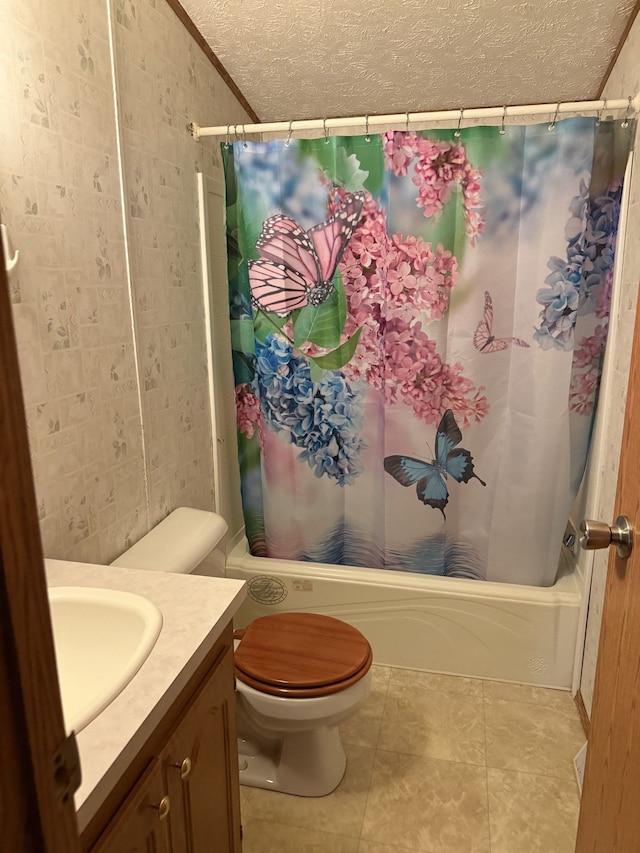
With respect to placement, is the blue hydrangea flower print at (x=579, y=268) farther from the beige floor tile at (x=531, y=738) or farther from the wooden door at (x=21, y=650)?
the wooden door at (x=21, y=650)

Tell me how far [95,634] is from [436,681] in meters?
1.43

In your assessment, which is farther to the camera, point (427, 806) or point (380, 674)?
point (380, 674)

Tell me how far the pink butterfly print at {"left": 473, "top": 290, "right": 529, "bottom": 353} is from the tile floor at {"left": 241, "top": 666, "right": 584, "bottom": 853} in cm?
118

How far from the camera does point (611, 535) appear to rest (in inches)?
38.2

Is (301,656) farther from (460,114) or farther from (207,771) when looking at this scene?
(460,114)

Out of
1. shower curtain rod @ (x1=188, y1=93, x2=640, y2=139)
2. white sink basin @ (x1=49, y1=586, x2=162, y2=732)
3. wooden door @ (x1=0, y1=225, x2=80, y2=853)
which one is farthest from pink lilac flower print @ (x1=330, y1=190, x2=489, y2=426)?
wooden door @ (x1=0, y1=225, x2=80, y2=853)

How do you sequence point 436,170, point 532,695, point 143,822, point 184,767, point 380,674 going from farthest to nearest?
point 380,674
point 532,695
point 436,170
point 184,767
point 143,822

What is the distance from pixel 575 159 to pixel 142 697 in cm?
179

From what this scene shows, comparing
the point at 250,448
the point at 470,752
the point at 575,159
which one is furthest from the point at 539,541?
the point at 575,159

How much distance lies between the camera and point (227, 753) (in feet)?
3.97

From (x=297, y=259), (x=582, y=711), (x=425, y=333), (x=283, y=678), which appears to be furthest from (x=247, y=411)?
(x=582, y=711)

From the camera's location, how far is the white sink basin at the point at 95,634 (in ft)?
3.37

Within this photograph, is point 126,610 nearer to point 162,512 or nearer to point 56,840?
point 56,840

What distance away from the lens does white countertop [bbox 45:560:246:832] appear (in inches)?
30.1
